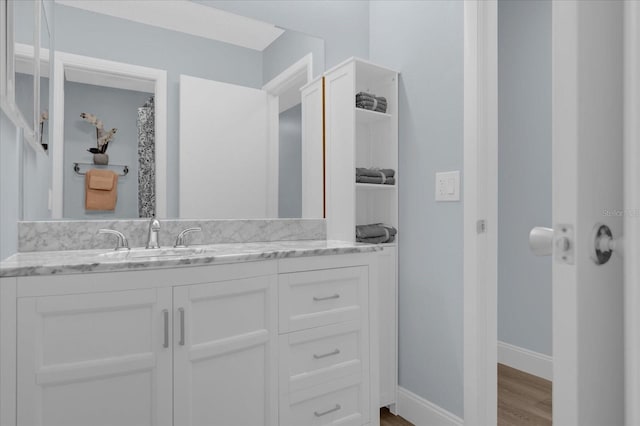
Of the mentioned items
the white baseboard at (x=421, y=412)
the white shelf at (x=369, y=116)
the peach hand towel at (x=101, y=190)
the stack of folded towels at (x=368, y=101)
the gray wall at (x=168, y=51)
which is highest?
the gray wall at (x=168, y=51)

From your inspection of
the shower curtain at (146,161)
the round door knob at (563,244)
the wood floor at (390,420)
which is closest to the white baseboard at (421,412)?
the wood floor at (390,420)

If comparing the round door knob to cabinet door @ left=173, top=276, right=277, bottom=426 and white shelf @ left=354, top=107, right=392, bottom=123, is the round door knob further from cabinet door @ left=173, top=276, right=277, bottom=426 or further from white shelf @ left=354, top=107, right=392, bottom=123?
white shelf @ left=354, top=107, right=392, bottom=123

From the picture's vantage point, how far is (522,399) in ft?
7.03

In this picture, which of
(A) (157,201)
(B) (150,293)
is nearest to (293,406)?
(B) (150,293)

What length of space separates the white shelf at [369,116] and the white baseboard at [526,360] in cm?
172

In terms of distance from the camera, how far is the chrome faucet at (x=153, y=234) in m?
1.65

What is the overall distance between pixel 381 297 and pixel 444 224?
0.50 metres

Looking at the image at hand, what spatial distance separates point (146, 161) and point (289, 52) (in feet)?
3.17

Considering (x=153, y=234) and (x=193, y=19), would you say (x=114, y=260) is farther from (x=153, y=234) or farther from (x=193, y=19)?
(x=193, y=19)

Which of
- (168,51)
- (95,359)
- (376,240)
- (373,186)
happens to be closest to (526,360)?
(376,240)

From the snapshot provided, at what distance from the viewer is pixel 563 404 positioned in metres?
0.39

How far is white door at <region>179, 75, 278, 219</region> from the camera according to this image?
188cm

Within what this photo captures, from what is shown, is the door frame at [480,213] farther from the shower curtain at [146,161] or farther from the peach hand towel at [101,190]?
the peach hand towel at [101,190]
